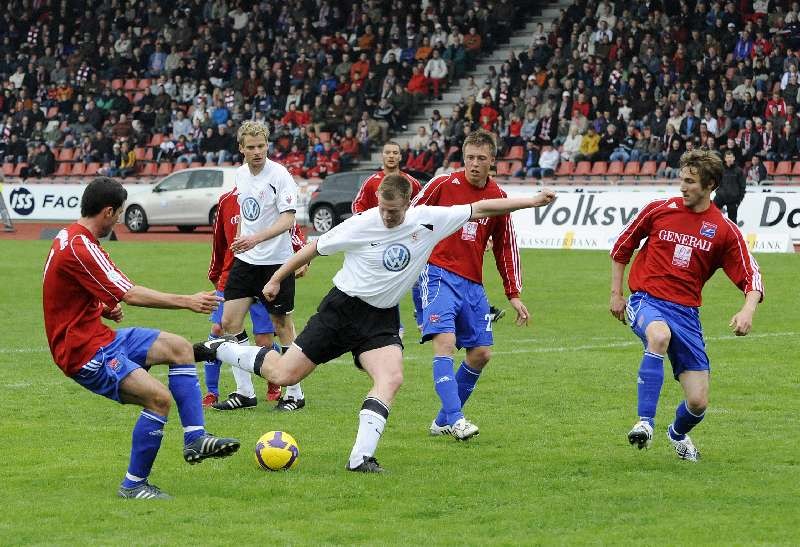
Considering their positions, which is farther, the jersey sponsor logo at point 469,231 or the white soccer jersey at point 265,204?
the white soccer jersey at point 265,204

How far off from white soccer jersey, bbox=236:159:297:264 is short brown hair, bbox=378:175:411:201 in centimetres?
279

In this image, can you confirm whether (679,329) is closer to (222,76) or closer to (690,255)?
(690,255)

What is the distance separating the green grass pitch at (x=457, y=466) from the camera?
6375mm

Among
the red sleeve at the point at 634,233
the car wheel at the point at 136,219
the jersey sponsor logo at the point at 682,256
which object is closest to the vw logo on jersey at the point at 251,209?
the red sleeve at the point at 634,233

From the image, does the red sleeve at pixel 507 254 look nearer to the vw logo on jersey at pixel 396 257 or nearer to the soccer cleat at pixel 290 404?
the vw logo on jersey at pixel 396 257

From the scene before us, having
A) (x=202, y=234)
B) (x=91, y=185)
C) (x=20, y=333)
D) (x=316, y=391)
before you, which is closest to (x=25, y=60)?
(x=202, y=234)

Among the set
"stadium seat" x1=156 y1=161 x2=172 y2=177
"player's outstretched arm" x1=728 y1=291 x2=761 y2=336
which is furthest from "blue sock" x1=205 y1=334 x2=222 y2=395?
"stadium seat" x1=156 y1=161 x2=172 y2=177

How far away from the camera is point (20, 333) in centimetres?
1507

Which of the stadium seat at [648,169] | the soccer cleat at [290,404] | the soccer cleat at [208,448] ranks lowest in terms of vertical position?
the stadium seat at [648,169]

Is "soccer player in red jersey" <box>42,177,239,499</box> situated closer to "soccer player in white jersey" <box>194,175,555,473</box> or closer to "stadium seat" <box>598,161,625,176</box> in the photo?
"soccer player in white jersey" <box>194,175,555,473</box>

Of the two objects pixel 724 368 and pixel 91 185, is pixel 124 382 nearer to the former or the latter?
pixel 91 185

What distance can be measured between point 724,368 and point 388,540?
682 centimetres

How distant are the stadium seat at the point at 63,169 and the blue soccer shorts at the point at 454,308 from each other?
33198mm

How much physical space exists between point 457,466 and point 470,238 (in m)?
1.91
